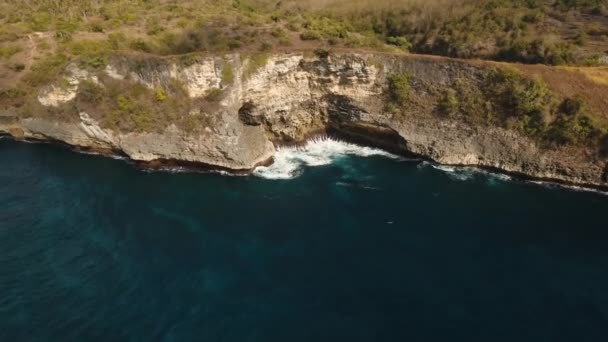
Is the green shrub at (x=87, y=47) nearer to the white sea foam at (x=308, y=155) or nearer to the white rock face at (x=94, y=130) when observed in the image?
the white rock face at (x=94, y=130)

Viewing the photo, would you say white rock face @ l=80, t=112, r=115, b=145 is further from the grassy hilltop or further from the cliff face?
the grassy hilltop

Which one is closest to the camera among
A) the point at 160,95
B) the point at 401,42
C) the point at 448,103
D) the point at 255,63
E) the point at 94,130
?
the point at 448,103

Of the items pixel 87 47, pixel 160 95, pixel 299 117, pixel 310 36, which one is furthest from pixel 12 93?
pixel 310 36

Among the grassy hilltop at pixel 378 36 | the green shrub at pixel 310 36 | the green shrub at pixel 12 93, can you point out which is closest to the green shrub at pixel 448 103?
the grassy hilltop at pixel 378 36

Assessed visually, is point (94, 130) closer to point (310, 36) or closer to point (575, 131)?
point (310, 36)

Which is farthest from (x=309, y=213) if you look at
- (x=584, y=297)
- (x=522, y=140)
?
(x=522, y=140)

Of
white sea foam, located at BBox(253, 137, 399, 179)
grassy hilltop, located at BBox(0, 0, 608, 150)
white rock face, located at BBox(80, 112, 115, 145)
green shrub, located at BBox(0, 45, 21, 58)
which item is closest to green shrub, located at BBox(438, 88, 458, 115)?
grassy hilltop, located at BBox(0, 0, 608, 150)

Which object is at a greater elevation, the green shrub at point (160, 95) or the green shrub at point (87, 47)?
the green shrub at point (87, 47)

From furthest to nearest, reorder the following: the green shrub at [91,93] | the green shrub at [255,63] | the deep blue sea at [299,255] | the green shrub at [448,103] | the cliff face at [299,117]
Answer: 1. the green shrub at [91,93]
2. the green shrub at [255,63]
3. the green shrub at [448,103]
4. the cliff face at [299,117]
5. the deep blue sea at [299,255]
